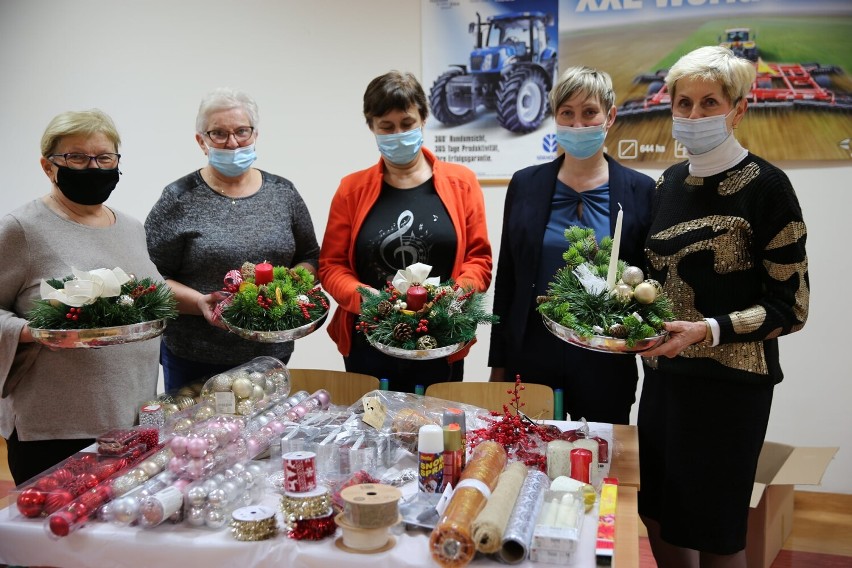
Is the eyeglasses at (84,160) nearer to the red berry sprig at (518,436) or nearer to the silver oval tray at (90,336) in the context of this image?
the silver oval tray at (90,336)

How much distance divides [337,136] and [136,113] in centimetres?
123

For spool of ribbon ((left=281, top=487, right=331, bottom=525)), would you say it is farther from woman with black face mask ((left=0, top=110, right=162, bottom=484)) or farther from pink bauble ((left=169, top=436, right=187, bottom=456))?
woman with black face mask ((left=0, top=110, right=162, bottom=484))

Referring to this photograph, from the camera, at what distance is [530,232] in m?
2.46

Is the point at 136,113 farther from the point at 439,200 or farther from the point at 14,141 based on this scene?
the point at 439,200

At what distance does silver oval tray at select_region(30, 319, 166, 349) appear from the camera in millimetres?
1933

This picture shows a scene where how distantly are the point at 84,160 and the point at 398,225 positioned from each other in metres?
0.98

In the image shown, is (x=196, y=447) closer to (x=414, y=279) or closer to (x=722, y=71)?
(x=414, y=279)

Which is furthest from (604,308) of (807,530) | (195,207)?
(807,530)

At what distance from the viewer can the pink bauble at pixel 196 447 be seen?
1.79 m

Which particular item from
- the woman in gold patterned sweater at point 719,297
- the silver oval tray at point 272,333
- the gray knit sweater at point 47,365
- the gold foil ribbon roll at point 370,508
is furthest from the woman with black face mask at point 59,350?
the woman in gold patterned sweater at point 719,297

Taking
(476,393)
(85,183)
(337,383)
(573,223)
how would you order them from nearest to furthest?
(85,183), (573,223), (476,393), (337,383)

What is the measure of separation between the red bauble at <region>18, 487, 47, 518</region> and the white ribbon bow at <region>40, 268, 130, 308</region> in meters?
0.49

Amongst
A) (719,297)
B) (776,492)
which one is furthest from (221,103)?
(776,492)

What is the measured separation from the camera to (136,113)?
439 cm
